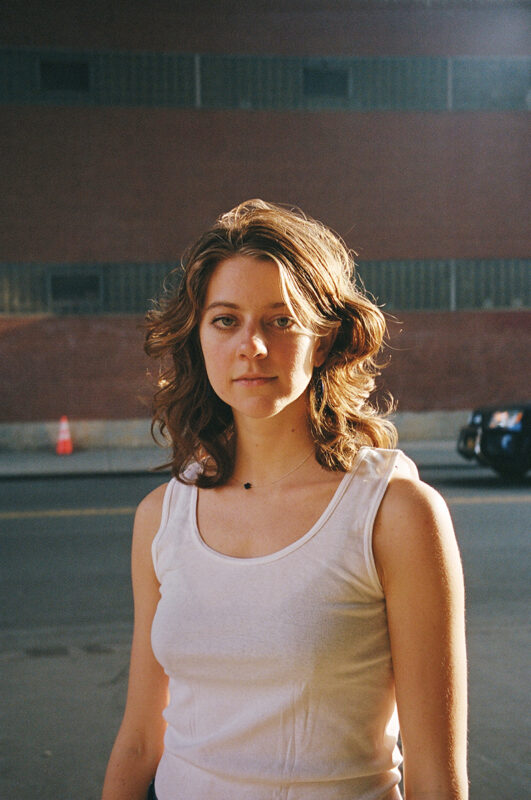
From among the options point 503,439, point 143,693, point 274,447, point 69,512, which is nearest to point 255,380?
point 274,447

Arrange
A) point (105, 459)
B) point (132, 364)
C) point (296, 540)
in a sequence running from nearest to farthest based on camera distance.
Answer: point (296, 540), point (105, 459), point (132, 364)

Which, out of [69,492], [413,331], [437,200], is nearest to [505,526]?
[69,492]

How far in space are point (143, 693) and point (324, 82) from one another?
62.8ft

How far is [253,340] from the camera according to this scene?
5.53 ft

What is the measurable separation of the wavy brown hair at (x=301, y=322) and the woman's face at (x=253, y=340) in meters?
0.03

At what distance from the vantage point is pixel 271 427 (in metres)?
1.84

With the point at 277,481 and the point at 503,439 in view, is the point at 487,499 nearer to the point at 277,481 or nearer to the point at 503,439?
the point at 503,439

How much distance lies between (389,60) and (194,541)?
1943 centimetres

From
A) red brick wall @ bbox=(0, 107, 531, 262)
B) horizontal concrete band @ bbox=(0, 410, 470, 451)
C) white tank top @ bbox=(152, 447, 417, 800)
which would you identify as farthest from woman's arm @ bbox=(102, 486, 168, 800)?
red brick wall @ bbox=(0, 107, 531, 262)

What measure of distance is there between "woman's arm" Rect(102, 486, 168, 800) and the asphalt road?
170 cm

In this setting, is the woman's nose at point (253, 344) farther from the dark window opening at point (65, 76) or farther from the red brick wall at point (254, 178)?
the dark window opening at point (65, 76)

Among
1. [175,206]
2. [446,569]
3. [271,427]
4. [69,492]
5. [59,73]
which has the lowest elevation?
[69,492]

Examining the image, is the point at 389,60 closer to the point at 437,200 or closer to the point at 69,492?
the point at 437,200

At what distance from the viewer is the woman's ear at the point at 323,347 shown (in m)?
1.87
